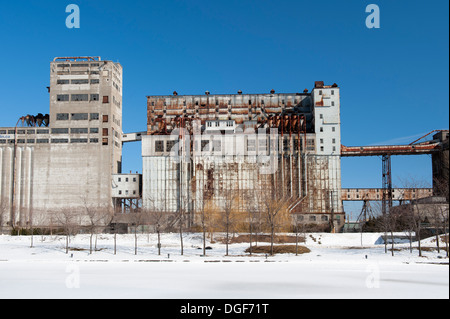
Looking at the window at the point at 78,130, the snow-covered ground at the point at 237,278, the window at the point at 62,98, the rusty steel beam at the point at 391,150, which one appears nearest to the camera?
the snow-covered ground at the point at 237,278

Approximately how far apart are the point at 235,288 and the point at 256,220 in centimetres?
3893

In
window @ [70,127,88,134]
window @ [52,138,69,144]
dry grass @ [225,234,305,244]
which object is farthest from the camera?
window @ [70,127,88,134]

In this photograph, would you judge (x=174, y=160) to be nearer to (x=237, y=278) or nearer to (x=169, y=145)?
(x=169, y=145)

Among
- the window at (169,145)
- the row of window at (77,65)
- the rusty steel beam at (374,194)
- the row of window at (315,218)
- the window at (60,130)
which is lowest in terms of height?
the row of window at (315,218)

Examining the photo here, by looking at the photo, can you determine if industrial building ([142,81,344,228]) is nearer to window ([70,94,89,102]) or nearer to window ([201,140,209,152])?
window ([201,140,209,152])

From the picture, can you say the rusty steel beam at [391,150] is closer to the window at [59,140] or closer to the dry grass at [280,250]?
the dry grass at [280,250]

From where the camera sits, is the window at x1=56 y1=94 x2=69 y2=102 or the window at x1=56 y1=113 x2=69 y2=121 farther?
the window at x1=56 y1=94 x2=69 y2=102

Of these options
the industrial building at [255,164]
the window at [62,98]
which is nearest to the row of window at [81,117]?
the window at [62,98]

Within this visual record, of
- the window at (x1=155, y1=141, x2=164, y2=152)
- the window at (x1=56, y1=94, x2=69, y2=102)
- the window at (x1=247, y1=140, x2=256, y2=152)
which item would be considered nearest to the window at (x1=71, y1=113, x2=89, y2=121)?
the window at (x1=56, y1=94, x2=69, y2=102)

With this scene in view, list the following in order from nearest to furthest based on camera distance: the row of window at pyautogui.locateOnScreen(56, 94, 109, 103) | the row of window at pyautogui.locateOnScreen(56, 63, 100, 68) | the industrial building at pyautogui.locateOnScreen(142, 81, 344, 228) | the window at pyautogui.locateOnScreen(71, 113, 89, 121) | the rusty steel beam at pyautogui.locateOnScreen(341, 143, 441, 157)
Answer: the industrial building at pyautogui.locateOnScreen(142, 81, 344, 228)
the rusty steel beam at pyautogui.locateOnScreen(341, 143, 441, 157)
the window at pyautogui.locateOnScreen(71, 113, 89, 121)
the row of window at pyautogui.locateOnScreen(56, 94, 109, 103)
the row of window at pyautogui.locateOnScreen(56, 63, 100, 68)

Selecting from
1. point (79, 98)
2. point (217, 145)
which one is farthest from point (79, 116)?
point (217, 145)
